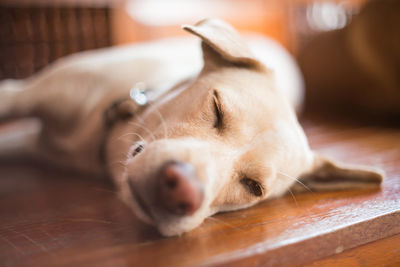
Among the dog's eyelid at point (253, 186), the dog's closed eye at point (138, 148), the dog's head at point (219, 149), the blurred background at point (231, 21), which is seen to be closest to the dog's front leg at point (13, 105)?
the dog's head at point (219, 149)

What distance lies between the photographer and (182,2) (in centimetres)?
560

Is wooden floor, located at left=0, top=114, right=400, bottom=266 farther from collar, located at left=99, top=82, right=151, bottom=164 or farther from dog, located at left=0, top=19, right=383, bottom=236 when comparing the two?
collar, located at left=99, top=82, right=151, bottom=164

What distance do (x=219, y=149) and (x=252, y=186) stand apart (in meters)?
0.26

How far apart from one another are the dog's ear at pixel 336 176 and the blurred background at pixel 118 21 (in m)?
3.75

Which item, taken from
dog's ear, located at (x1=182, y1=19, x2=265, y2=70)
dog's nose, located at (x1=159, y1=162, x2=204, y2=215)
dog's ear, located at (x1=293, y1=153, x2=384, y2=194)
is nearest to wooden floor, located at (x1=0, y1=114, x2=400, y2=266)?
dog's ear, located at (x1=293, y1=153, x2=384, y2=194)

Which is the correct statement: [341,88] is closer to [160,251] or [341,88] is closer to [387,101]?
[387,101]

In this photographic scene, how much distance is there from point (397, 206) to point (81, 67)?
1999mm

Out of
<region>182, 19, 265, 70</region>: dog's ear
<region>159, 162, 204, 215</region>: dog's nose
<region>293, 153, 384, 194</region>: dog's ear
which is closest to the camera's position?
<region>159, 162, 204, 215</region>: dog's nose

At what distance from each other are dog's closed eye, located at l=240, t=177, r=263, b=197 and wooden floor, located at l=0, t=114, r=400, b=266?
10cm

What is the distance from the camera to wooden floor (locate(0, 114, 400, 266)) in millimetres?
1175

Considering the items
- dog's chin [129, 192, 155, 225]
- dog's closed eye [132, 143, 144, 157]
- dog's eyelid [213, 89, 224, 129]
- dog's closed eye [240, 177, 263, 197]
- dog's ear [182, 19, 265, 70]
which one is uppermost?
dog's ear [182, 19, 265, 70]

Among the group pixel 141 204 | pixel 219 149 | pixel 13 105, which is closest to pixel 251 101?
pixel 219 149

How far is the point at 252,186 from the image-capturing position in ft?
5.03

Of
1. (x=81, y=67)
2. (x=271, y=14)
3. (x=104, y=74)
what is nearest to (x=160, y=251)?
(x=104, y=74)
